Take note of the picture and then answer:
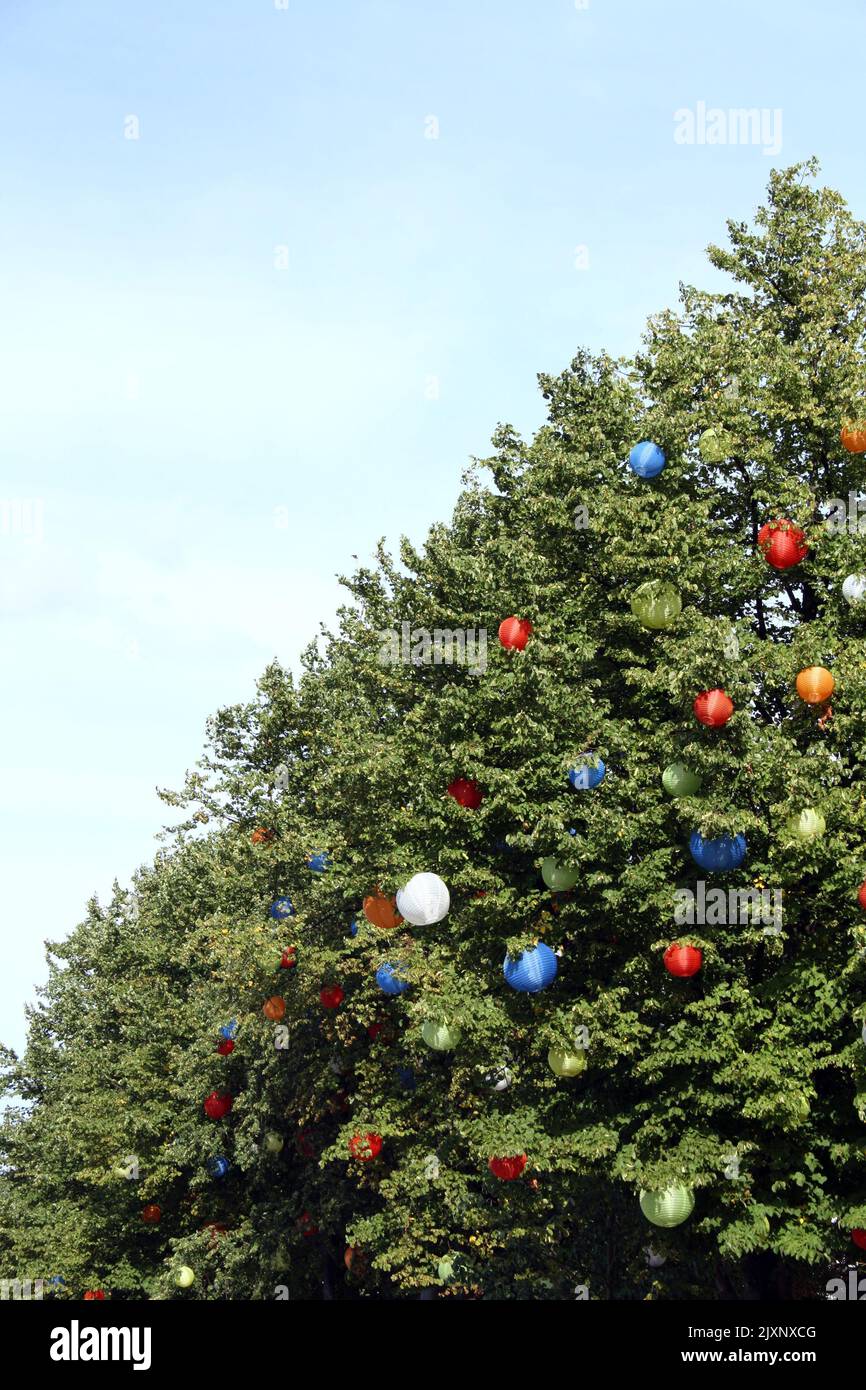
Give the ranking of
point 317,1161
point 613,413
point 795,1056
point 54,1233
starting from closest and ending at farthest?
point 795,1056 → point 613,413 → point 317,1161 → point 54,1233

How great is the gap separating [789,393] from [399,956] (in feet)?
35.8

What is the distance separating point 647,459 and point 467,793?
5.58 meters

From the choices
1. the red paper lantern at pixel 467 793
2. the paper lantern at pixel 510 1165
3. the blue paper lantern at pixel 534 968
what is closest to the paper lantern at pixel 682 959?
the blue paper lantern at pixel 534 968

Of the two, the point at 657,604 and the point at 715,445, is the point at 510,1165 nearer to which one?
the point at 657,604

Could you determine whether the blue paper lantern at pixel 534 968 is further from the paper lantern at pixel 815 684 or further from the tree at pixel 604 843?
the paper lantern at pixel 815 684

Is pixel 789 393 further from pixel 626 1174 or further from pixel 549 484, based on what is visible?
pixel 626 1174

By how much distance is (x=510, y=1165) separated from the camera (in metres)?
19.2

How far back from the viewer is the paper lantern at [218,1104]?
31.9 m

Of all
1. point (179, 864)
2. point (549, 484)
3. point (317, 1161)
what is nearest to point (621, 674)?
point (549, 484)

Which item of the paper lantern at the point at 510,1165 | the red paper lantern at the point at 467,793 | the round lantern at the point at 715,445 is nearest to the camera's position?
the paper lantern at the point at 510,1165

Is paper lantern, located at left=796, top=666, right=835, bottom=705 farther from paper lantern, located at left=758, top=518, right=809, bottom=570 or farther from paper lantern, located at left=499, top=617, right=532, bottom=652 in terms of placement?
paper lantern, located at left=499, top=617, right=532, bottom=652

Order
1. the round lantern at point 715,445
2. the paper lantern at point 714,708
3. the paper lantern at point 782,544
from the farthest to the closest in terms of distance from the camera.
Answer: the round lantern at point 715,445 < the paper lantern at point 782,544 < the paper lantern at point 714,708

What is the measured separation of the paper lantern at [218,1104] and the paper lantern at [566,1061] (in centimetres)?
1615

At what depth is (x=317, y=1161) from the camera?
1254 inches
